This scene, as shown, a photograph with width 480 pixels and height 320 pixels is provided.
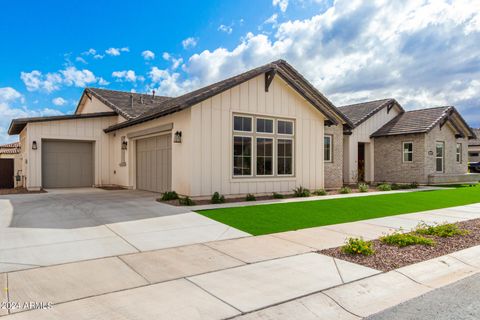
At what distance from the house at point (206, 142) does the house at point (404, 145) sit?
3796 millimetres

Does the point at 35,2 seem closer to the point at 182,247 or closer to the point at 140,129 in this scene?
the point at 140,129

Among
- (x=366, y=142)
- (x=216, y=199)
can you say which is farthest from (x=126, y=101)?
(x=366, y=142)

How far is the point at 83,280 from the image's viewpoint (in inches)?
170

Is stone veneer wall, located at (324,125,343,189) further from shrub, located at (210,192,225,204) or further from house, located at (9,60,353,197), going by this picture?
shrub, located at (210,192,225,204)

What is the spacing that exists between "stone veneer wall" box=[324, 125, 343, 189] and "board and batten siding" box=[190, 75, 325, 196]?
2678 mm

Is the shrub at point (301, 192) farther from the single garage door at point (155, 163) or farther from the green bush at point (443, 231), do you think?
the green bush at point (443, 231)

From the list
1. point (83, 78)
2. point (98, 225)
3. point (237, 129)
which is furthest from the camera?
point (83, 78)

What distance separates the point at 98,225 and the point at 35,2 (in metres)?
11.9

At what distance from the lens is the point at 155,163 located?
14375 mm

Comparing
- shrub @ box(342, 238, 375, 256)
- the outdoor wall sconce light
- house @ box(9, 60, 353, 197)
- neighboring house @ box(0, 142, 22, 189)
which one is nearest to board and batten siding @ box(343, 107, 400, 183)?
house @ box(9, 60, 353, 197)

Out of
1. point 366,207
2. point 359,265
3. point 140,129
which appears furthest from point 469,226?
point 140,129

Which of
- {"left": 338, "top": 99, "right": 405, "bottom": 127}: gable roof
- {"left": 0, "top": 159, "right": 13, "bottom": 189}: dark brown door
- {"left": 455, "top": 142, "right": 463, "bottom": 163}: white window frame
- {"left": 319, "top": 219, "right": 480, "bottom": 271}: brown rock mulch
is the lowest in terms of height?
{"left": 319, "top": 219, "right": 480, "bottom": 271}: brown rock mulch

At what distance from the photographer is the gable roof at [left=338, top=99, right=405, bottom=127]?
2147cm

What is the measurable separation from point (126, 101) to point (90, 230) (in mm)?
14247
